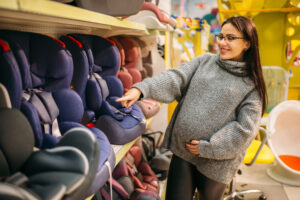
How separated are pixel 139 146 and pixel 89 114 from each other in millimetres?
899

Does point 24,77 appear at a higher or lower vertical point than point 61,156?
higher

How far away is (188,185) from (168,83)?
1.85ft

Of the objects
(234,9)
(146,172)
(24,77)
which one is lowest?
(146,172)

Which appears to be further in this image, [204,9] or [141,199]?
[204,9]

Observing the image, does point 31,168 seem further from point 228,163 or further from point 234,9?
point 234,9

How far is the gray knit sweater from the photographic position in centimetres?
126

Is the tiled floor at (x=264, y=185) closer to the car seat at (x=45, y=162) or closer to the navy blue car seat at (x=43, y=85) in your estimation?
the navy blue car seat at (x=43, y=85)

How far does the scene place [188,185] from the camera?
55.3 inches

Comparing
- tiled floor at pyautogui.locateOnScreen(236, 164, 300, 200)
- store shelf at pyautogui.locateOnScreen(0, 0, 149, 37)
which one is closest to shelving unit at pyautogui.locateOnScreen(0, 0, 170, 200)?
store shelf at pyautogui.locateOnScreen(0, 0, 149, 37)

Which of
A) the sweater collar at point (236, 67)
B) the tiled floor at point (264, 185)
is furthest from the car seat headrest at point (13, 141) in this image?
the tiled floor at point (264, 185)

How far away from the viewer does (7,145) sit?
60 centimetres

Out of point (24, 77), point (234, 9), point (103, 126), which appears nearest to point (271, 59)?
point (234, 9)

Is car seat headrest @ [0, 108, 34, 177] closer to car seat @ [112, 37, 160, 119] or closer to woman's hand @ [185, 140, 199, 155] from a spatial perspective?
woman's hand @ [185, 140, 199, 155]

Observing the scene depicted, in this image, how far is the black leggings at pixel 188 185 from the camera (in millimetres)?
1384
